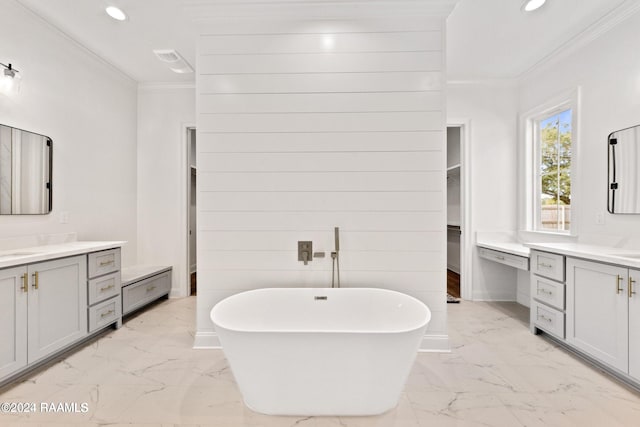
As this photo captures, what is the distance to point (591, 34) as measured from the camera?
2449 mm

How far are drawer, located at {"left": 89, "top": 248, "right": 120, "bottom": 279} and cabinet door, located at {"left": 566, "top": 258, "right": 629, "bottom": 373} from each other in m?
3.70

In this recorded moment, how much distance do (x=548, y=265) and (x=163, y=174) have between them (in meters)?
4.00

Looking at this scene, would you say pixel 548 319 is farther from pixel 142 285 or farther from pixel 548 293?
pixel 142 285

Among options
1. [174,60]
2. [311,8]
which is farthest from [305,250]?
[174,60]

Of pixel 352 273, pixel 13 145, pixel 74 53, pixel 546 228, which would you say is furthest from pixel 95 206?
pixel 546 228

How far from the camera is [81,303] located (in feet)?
7.32

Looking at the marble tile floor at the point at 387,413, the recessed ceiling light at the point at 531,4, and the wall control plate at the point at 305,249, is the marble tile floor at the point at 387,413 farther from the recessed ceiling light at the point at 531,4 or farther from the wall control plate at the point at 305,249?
the recessed ceiling light at the point at 531,4

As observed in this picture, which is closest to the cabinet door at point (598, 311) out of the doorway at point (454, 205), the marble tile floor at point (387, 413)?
the marble tile floor at point (387, 413)

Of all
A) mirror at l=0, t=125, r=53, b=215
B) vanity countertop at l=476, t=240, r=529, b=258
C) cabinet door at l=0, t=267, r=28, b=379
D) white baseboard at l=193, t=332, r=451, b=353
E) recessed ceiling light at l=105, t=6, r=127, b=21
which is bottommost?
white baseboard at l=193, t=332, r=451, b=353

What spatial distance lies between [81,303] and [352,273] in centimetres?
212

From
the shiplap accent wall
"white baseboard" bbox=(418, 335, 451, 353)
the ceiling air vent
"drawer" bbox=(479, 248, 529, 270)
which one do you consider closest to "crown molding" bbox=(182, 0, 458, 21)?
the shiplap accent wall

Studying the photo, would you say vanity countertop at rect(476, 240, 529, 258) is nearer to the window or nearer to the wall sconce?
the window

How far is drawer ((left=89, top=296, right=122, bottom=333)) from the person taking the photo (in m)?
2.32

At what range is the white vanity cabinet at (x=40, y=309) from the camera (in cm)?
172
